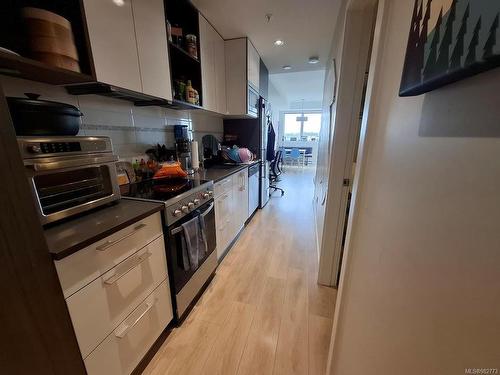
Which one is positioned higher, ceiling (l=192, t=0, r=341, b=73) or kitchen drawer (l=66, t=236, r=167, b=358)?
ceiling (l=192, t=0, r=341, b=73)

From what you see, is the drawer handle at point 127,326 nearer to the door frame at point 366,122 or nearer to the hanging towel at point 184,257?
the hanging towel at point 184,257

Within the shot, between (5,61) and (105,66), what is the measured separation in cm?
42

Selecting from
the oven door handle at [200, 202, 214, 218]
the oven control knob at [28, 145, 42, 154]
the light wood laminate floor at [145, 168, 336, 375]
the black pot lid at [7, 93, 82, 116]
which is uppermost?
the black pot lid at [7, 93, 82, 116]

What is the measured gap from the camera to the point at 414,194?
45cm

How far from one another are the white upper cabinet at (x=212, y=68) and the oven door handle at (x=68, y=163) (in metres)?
1.43

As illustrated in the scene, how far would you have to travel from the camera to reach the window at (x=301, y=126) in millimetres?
8953

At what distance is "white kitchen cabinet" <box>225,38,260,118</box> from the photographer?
270 centimetres

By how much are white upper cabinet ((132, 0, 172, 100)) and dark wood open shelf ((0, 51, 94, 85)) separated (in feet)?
1.42

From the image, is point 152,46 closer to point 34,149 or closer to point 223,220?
point 34,149

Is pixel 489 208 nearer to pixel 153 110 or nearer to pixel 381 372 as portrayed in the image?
pixel 381 372

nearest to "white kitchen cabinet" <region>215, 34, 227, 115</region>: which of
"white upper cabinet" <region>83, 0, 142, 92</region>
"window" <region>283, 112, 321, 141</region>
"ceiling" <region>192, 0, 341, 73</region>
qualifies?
"ceiling" <region>192, 0, 341, 73</region>

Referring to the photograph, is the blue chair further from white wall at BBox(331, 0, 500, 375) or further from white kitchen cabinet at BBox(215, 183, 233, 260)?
white wall at BBox(331, 0, 500, 375)

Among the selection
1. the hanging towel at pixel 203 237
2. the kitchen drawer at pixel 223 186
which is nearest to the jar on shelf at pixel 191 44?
the kitchen drawer at pixel 223 186

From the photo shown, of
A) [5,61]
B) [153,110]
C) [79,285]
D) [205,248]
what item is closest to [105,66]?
[5,61]
